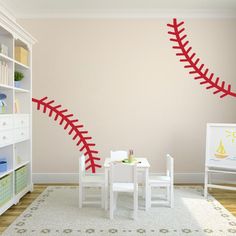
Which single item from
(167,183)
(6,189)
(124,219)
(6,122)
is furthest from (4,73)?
(167,183)

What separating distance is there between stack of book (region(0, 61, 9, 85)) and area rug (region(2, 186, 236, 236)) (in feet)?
4.92

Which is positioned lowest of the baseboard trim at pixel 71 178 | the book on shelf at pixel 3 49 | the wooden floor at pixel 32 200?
the wooden floor at pixel 32 200

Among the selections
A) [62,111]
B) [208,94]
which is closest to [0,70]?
[62,111]

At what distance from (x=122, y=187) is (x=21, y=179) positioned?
4.66ft

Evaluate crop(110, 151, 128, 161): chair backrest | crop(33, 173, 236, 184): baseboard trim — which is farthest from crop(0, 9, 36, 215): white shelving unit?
crop(110, 151, 128, 161): chair backrest

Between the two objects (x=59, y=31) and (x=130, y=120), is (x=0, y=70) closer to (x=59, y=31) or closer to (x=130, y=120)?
(x=59, y=31)

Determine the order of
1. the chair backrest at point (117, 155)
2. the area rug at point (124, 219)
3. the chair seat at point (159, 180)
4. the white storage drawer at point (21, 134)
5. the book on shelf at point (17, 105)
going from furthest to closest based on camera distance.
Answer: the chair backrest at point (117, 155), the book on shelf at point (17, 105), the white storage drawer at point (21, 134), the chair seat at point (159, 180), the area rug at point (124, 219)

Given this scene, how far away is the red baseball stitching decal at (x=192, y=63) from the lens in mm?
4672

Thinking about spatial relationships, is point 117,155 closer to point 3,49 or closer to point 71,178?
Answer: point 71,178

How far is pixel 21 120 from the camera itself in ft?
12.4

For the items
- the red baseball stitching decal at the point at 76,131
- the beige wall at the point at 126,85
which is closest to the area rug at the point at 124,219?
the red baseball stitching decal at the point at 76,131

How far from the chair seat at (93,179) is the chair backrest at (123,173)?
414mm

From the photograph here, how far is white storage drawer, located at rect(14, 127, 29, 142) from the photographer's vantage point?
3.60 meters

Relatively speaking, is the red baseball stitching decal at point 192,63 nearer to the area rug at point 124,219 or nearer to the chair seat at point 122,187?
the area rug at point 124,219
